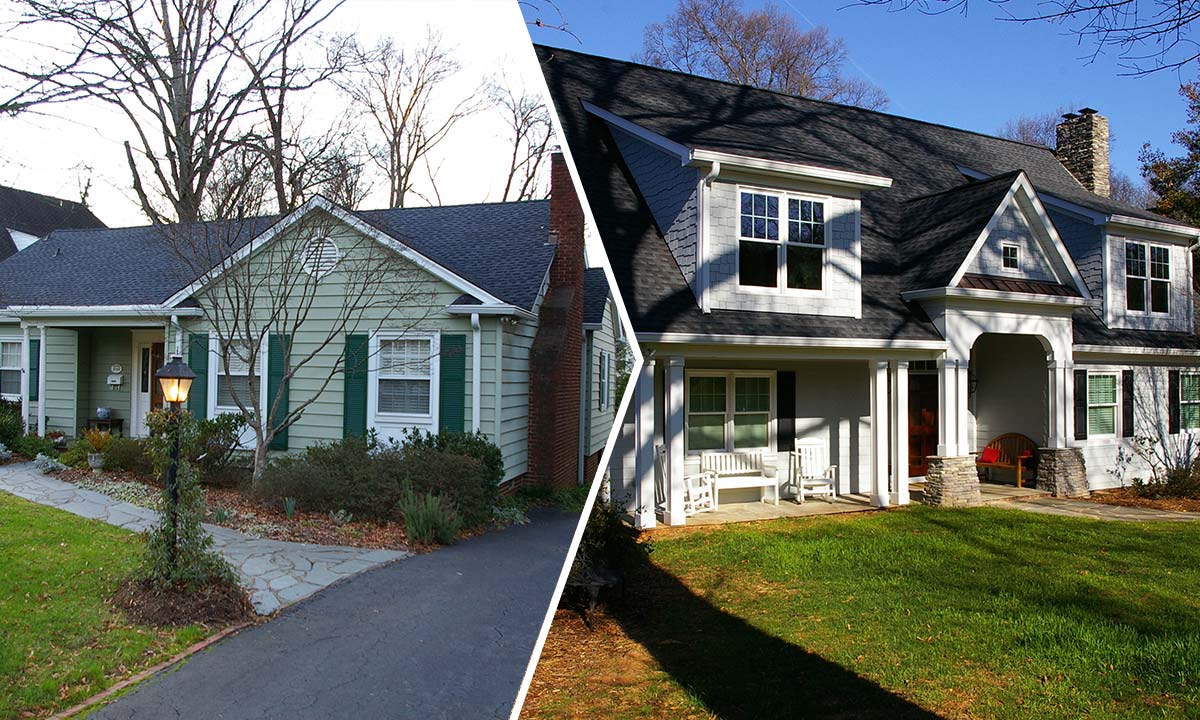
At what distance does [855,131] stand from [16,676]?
5011 mm

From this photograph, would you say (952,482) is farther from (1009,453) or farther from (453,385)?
(453,385)

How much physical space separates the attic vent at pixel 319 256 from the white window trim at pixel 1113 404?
53.3 feet

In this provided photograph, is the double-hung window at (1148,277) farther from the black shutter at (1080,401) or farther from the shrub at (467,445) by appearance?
the shrub at (467,445)

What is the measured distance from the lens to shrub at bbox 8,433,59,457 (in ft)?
4.44

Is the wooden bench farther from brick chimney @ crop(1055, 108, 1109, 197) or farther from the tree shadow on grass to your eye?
the tree shadow on grass

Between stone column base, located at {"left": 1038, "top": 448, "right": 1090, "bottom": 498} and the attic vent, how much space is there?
13880mm

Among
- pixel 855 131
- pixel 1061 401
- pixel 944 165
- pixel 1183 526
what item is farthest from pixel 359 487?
pixel 1061 401

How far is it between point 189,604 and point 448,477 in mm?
377

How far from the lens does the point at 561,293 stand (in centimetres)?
128

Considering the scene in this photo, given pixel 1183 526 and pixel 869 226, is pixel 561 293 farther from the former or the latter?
pixel 869 226

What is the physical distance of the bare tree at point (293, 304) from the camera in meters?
1.22

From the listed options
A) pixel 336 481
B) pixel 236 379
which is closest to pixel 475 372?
pixel 336 481

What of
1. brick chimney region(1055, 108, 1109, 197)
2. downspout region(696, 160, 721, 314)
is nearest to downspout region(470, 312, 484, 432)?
brick chimney region(1055, 108, 1109, 197)

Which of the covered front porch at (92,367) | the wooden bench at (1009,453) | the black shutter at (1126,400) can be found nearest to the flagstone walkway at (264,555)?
the covered front porch at (92,367)
